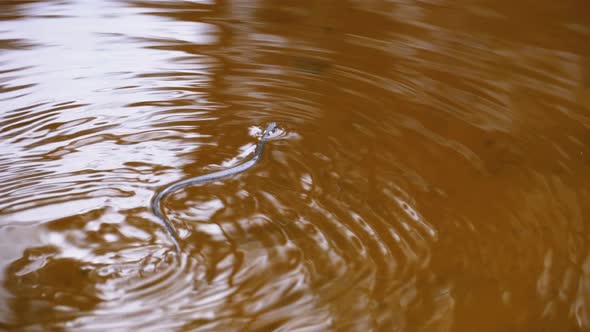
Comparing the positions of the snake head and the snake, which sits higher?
the snake head

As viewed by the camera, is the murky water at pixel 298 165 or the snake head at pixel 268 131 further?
the snake head at pixel 268 131

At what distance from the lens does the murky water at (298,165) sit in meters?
0.65

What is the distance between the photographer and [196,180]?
0.82 metres

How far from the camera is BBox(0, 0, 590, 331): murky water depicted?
0.65 m

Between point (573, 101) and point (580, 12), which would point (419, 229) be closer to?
point (573, 101)

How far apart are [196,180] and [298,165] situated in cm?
14

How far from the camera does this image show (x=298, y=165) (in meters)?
0.86

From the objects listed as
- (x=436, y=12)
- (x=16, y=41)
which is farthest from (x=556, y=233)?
(x=16, y=41)

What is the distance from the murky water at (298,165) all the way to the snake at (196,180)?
0.03 ft

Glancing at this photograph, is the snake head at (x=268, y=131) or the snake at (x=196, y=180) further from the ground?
the snake head at (x=268, y=131)

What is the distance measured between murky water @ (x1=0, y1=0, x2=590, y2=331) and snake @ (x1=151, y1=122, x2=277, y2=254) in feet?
0.03

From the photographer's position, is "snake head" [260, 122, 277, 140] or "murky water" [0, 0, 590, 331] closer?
"murky water" [0, 0, 590, 331]

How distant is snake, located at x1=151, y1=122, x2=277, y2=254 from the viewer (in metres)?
0.73

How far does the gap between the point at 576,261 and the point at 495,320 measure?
5.6 inches
